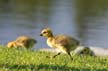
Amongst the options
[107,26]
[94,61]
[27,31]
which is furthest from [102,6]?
[94,61]

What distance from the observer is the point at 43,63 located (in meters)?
7.37

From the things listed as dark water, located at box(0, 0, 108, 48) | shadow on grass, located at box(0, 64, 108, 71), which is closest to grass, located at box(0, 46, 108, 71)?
shadow on grass, located at box(0, 64, 108, 71)

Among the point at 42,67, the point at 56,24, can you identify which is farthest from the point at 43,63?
the point at 56,24

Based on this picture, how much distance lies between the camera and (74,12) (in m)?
32.0

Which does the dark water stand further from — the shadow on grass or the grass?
the shadow on grass

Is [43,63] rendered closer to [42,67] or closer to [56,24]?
[42,67]

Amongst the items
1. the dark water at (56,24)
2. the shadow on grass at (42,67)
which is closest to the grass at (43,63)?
the shadow on grass at (42,67)

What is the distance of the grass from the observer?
6.93 m

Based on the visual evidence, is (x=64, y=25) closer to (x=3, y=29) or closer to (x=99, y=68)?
(x=3, y=29)

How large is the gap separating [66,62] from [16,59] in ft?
2.59

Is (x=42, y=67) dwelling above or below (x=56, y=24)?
below

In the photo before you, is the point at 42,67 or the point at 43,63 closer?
the point at 42,67

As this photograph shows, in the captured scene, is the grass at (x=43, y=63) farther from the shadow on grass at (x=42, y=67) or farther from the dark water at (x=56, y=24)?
the dark water at (x=56, y=24)

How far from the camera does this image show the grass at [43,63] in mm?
6926
